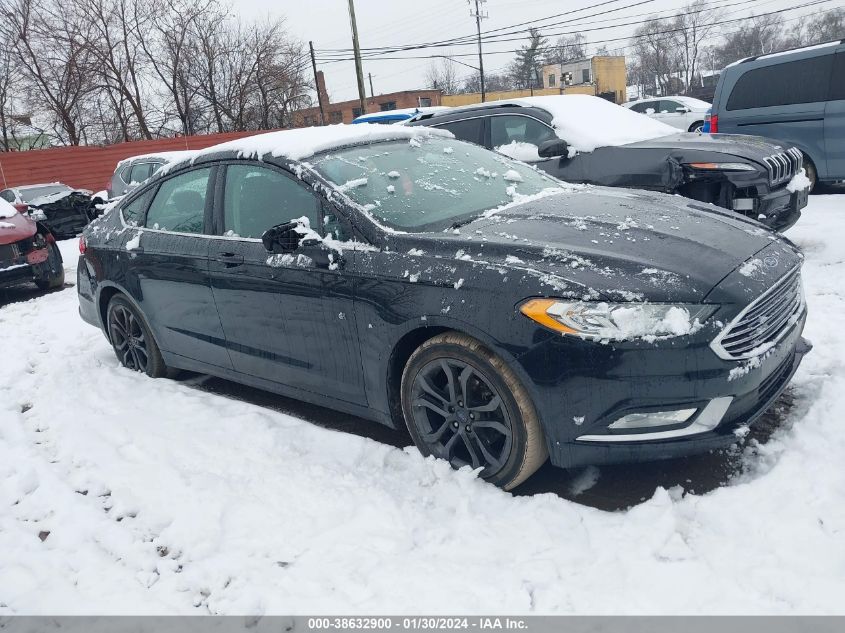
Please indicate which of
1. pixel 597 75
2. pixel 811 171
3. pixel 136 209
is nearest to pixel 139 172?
Answer: pixel 136 209

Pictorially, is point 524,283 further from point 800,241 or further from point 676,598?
point 800,241

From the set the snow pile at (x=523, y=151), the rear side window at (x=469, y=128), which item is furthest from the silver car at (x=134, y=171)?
the snow pile at (x=523, y=151)

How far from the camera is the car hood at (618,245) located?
2.60 meters

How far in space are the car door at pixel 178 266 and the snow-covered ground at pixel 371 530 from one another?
598 millimetres

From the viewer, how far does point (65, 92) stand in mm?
27844

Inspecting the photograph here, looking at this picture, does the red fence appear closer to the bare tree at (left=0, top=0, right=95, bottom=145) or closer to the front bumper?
the bare tree at (left=0, top=0, right=95, bottom=145)

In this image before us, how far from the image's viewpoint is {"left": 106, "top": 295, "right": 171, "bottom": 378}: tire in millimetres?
4820

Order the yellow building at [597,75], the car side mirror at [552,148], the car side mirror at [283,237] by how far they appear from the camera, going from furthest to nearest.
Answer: the yellow building at [597,75] → the car side mirror at [552,148] → the car side mirror at [283,237]

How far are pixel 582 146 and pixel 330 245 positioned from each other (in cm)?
371

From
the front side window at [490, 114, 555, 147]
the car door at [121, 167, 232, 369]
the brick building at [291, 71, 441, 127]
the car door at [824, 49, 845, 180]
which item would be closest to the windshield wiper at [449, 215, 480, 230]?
the car door at [121, 167, 232, 369]

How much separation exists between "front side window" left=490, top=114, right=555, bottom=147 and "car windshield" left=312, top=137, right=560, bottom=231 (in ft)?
7.83

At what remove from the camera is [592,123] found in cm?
651

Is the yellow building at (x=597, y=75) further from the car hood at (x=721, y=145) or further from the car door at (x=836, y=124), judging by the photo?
the car hood at (x=721, y=145)

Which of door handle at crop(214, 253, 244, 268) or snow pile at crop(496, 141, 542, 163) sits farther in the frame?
snow pile at crop(496, 141, 542, 163)
